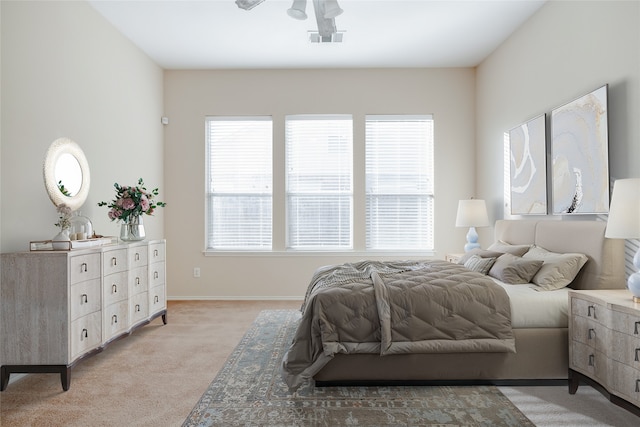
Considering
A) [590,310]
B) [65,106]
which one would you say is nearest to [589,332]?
[590,310]

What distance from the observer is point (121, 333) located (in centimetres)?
356

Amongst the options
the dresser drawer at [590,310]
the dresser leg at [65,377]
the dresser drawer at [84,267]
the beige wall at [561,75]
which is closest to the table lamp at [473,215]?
the beige wall at [561,75]

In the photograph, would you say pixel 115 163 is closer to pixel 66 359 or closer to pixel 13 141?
pixel 13 141

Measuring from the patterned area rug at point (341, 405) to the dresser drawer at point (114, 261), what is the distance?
125 centimetres

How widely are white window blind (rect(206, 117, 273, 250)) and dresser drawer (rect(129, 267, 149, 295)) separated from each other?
68.2 inches

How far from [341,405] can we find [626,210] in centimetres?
199

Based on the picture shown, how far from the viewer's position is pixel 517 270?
323cm

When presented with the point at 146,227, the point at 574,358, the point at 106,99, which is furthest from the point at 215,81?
the point at 574,358

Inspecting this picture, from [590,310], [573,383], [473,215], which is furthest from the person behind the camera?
[473,215]

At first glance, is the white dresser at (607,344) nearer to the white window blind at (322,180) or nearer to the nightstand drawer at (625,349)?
the nightstand drawer at (625,349)

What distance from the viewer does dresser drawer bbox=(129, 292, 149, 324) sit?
12.5ft

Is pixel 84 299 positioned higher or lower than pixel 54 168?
lower

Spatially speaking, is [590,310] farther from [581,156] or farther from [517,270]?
[581,156]

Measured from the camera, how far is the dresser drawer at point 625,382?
6.98 feet
